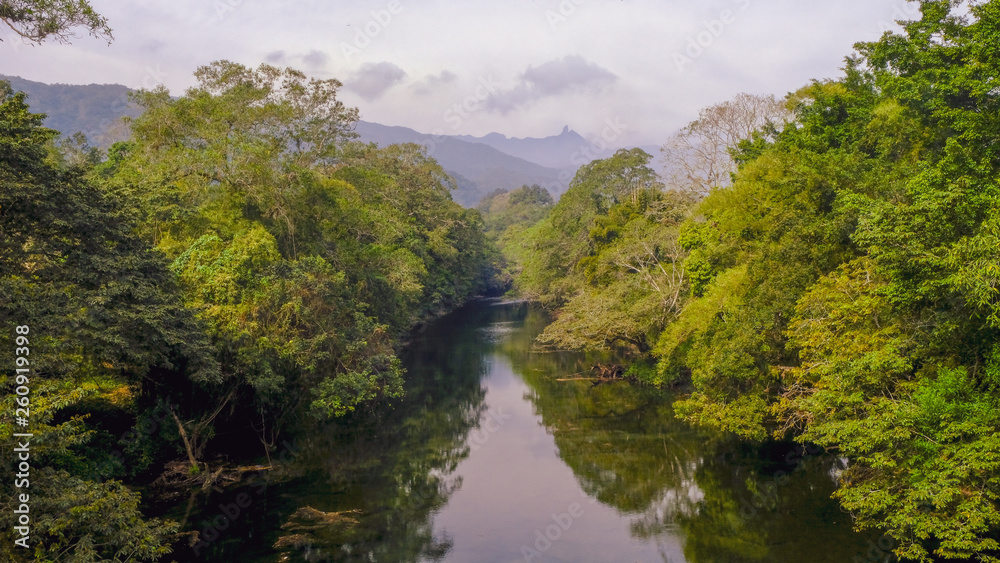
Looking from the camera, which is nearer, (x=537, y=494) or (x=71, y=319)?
(x=71, y=319)

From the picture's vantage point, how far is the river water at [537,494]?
1589 cm

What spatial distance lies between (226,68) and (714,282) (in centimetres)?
2651

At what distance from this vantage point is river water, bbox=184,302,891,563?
1589 centimetres

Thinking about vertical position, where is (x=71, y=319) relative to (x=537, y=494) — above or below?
above

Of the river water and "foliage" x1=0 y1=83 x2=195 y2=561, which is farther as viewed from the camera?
the river water

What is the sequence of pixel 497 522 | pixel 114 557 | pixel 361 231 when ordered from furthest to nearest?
pixel 361 231
pixel 497 522
pixel 114 557

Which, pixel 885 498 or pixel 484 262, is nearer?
pixel 885 498

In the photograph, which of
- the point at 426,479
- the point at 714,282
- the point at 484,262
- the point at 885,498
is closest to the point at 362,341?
the point at 426,479

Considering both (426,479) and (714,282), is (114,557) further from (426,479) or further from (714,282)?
(714,282)

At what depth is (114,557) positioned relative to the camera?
10336 mm

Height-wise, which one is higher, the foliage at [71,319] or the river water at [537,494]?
the foliage at [71,319]

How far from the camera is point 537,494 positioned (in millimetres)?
19922

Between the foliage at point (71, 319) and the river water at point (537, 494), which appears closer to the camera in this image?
the foliage at point (71, 319)

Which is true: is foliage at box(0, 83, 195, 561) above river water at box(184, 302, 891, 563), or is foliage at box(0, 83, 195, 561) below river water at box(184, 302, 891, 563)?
above
